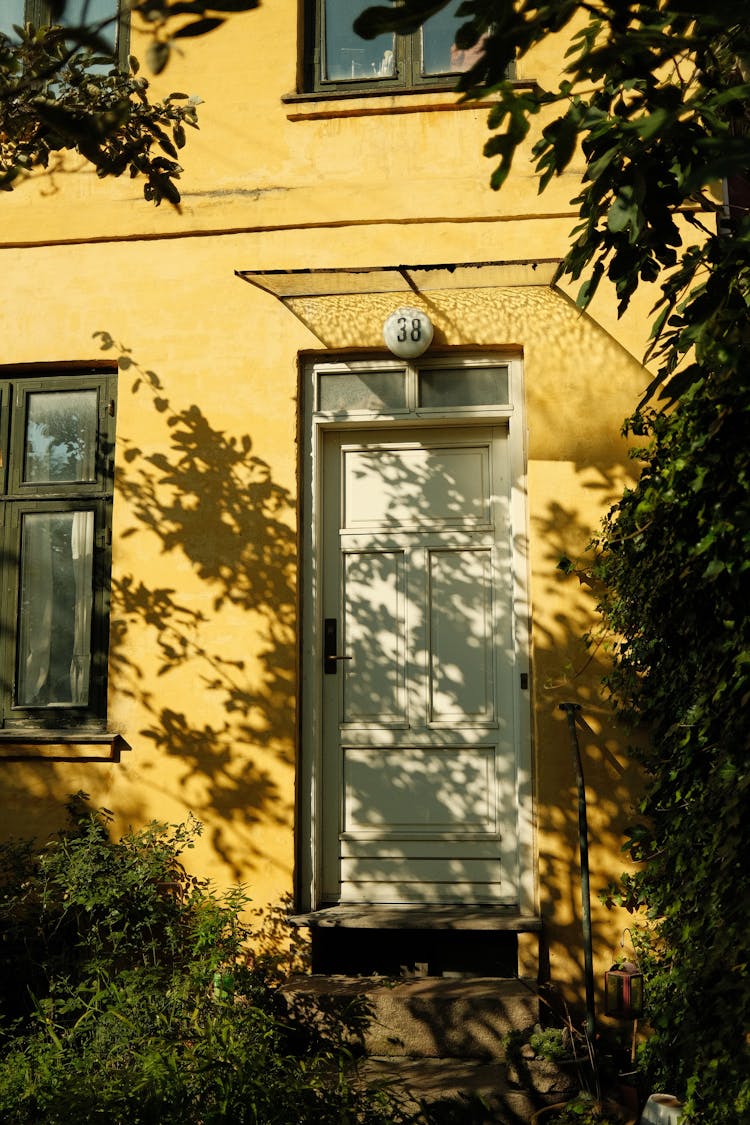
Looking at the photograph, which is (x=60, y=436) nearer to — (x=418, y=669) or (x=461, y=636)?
(x=418, y=669)

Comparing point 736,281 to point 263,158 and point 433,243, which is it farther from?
point 263,158

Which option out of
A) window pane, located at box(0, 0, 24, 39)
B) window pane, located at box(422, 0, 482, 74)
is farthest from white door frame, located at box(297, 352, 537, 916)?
window pane, located at box(0, 0, 24, 39)

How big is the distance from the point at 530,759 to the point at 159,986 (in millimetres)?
1932

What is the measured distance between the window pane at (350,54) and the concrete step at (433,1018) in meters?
4.44

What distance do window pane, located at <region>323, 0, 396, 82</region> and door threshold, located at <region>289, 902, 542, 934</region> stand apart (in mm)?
4144

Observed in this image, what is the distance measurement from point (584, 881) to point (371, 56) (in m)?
4.19

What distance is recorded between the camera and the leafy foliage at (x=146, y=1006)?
3.04m

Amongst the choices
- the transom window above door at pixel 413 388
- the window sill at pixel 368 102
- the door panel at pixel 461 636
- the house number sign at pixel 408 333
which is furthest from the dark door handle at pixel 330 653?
the window sill at pixel 368 102

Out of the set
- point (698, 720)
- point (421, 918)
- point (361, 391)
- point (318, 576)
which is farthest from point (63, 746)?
point (698, 720)

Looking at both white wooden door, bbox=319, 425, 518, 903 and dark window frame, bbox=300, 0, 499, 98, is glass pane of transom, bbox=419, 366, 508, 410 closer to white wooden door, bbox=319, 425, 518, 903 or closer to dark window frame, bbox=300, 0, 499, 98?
white wooden door, bbox=319, 425, 518, 903

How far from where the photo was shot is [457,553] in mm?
5438

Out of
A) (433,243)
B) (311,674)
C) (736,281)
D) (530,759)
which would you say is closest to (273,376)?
(433,243)

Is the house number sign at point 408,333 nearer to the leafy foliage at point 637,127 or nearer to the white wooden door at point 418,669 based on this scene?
the white wooden door at point 418,669

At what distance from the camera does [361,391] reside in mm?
5504
